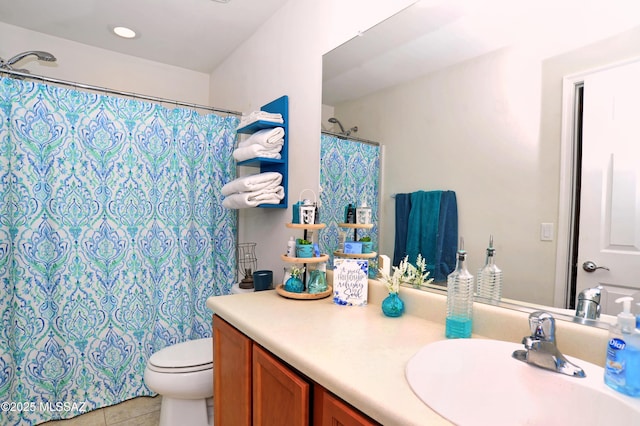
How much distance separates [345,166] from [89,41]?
7.22 feet

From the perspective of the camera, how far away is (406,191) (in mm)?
1367

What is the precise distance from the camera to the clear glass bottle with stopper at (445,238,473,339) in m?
0.99

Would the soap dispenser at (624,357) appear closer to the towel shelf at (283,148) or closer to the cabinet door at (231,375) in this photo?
the cabinet door at (231,375)

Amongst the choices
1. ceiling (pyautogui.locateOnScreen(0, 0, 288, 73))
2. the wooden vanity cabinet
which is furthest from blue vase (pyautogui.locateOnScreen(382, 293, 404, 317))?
ceiling (pyautogui.locateOnScreen(0, 0, 288, 73))

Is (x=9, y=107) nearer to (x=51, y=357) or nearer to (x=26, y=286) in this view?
(x=26, y=286)

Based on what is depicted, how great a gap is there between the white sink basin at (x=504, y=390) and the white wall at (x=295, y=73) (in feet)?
3.49

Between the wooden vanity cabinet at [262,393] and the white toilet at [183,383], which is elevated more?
the wooden vanity cabinet at [262,393]

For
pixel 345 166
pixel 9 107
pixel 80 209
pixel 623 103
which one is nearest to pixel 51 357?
pixel 80 209

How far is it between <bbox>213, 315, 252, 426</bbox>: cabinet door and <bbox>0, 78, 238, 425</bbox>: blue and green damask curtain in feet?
3.11

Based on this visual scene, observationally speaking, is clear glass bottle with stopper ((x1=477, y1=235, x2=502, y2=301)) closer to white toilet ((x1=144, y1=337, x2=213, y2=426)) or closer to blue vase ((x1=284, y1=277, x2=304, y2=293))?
blue vase ((x1=284, y1=277, x2=304, y2=293))

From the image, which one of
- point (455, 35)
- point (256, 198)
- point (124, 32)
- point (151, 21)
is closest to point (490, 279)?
point (455, 35)

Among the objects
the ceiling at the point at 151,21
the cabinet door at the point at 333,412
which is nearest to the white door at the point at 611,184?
the cabinet door at the point at 333,412

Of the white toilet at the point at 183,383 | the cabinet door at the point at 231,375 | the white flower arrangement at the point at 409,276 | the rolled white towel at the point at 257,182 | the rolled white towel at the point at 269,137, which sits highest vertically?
the rolled white towel at the point at 269,137

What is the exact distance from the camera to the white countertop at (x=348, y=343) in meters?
0.68
